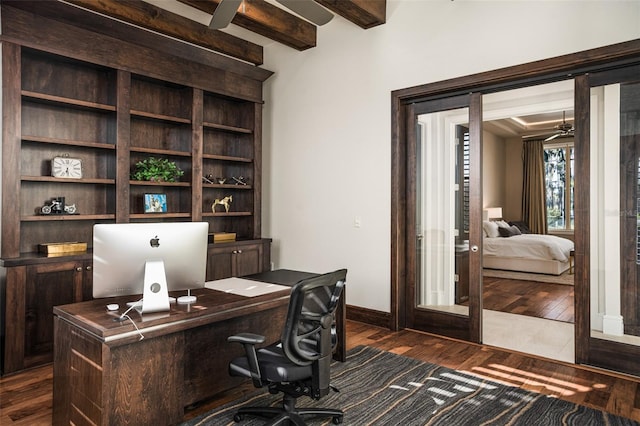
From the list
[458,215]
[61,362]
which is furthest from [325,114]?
[61,362]

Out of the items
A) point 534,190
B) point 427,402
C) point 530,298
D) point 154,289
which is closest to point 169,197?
point 154,289

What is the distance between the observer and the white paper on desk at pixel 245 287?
2.64 metres

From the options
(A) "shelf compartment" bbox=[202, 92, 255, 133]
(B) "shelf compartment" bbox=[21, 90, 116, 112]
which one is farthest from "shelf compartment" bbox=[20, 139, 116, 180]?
(A) "shelf compartment" bbox=[202, 92, 255, 133]

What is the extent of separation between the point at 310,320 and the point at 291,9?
2.05 metres

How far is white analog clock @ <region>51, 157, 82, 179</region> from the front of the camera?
11.6 feet

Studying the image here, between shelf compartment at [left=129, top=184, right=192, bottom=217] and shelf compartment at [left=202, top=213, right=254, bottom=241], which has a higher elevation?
shelf compartment at [left=129, top=184, right=192, bottom=217]

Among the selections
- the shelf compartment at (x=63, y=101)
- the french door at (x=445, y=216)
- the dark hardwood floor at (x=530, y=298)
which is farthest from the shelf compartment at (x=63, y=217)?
the dark hardwood floor at (x=530, y=298)

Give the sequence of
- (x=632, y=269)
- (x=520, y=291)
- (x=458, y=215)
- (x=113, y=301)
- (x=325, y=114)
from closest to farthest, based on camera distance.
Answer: (x=113, y=301)
(x=632, y=269)
(x=458, y=215)
(x=325, y=114)
(x=520, y=291)

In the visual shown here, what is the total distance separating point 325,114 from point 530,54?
2.14 meters

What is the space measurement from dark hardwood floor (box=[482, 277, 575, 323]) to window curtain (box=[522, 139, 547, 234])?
335 cm


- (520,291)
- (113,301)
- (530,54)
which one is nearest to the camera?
(113,301)

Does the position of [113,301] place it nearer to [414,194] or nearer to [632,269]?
[414,194]

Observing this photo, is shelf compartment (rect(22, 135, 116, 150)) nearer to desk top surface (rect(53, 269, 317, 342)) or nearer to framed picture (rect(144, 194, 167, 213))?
framed picture (rect(144, 194, 167, 213))

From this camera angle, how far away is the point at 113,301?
7.69 feet
